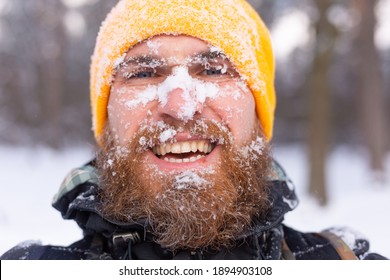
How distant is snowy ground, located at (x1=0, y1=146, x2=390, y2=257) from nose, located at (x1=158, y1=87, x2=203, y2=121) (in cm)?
91

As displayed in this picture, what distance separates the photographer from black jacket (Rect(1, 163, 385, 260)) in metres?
1.76

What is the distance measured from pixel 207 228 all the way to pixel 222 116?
17.8 inches

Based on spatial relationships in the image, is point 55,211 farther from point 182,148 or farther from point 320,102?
point 320,102

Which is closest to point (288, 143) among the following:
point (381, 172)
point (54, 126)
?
point (381, 172)

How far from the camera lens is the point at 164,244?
67.2 inches

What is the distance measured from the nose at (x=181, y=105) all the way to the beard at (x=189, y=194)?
48 millimetres

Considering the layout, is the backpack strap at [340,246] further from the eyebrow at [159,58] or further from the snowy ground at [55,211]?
the eyebrow at [159,58]

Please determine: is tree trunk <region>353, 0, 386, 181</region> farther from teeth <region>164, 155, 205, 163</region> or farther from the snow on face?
teeth <region>164, 155, 205, 163</region>

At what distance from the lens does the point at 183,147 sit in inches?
69.1

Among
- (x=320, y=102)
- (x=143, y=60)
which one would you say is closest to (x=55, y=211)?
(x=143, y=60)

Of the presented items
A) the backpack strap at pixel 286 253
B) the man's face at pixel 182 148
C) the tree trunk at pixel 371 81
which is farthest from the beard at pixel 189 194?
the tree trunk at pixel 371 81

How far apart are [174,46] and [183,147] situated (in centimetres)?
42
